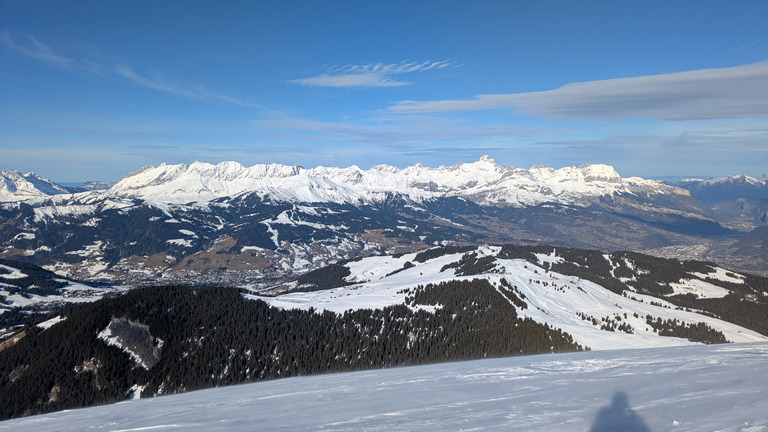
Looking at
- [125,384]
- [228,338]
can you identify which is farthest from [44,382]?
[228,338]

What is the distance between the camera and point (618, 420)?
73.4 ft

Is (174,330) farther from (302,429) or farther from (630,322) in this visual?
(630,322)

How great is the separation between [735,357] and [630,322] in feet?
381

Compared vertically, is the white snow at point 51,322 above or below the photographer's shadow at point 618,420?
below

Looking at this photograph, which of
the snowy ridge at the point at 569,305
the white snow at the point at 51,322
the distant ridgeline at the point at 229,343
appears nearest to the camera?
the distant ridgeline at the point at 229,343

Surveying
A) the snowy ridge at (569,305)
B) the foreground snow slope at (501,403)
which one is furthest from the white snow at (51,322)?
the foreground snow slope at (501,403)

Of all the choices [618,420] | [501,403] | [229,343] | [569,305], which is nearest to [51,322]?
[229,343]

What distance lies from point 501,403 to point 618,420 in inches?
331

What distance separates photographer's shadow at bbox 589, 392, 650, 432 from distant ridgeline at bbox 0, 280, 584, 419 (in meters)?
92.2

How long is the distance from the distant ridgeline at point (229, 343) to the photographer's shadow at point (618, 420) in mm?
92165

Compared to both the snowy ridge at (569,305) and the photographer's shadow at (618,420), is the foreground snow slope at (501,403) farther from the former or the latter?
the snowy ridge at (569,305)

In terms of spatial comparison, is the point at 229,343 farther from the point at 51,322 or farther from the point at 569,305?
the point at 569,305

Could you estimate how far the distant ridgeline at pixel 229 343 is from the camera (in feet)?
365

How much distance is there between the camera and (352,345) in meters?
127
